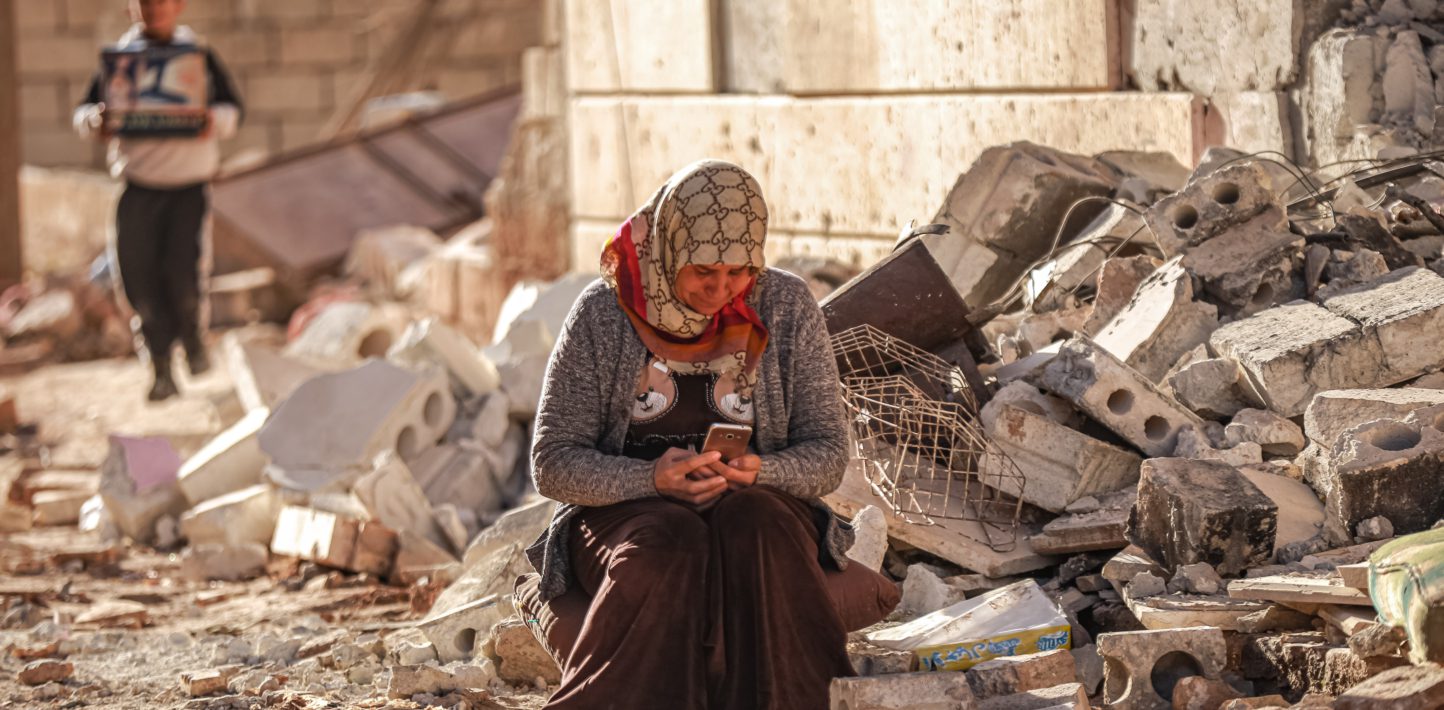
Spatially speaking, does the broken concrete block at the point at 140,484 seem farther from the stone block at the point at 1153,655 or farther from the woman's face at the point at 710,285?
the stone block at the point at 1153,655

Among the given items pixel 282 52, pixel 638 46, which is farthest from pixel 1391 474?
pixel 282 52

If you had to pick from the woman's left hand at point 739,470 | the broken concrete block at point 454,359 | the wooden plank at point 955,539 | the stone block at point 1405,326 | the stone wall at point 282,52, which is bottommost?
the wooden plank at point 955,539

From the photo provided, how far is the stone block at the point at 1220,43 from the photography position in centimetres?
598

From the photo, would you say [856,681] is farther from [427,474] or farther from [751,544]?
[427,474]

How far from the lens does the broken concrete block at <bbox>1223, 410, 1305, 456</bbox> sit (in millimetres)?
4973

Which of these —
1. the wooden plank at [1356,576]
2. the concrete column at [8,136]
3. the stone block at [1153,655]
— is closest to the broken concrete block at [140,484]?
the stone block at [1153,655]

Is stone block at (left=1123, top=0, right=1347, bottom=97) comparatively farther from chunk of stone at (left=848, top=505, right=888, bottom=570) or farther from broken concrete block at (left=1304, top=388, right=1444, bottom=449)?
chunk of stone at (left=848, top=505, right=888, bottom=570)

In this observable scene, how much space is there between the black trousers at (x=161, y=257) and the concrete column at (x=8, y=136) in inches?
180

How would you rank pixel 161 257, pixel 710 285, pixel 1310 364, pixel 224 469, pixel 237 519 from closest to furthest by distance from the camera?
pixel 710 285, pixel 1310 364, pixel 237 519, pixel 224 469, pixel 161 257

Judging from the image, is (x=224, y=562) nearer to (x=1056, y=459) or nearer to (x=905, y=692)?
(x=1056, y=459)

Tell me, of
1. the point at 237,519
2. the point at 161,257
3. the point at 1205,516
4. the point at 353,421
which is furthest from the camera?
the point at 161,257

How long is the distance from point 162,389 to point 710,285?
6838 mm

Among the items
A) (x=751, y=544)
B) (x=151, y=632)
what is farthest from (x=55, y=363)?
(x=751, y=544)

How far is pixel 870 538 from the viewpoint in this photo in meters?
4.80
